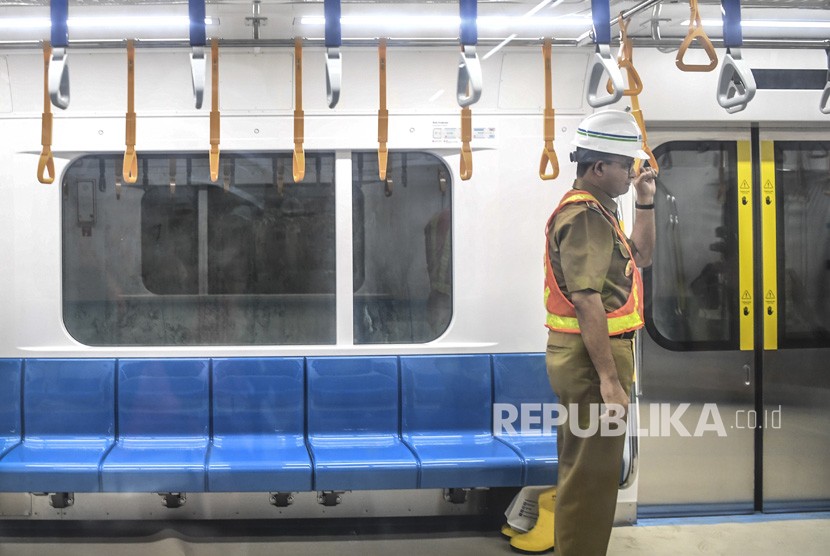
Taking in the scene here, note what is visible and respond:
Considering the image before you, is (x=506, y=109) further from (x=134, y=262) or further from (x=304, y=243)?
(x=134, y=262)

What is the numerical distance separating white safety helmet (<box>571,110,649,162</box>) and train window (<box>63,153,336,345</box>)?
4.98 feet

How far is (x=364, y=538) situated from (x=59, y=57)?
2600 mm

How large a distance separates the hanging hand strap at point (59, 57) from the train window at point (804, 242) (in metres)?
3.59

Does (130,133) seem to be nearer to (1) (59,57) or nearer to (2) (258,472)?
(1) (59,57)

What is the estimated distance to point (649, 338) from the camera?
15.3 feet

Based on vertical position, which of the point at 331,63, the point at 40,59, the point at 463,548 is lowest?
the point at 463,548

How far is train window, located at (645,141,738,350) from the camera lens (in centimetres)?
468

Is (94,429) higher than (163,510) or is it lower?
higher

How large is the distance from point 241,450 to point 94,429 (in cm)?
77

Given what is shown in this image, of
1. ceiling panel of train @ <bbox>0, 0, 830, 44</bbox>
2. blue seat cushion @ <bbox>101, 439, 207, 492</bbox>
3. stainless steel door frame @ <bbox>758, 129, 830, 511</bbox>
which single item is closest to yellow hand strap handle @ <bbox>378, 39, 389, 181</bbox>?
ceiling panel of train @ <bbox>0, 0, 830, 44</bbox>

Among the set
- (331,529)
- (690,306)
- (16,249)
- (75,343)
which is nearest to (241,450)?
(331,529)

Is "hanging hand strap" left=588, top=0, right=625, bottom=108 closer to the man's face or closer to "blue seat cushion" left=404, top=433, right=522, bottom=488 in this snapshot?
the man's face

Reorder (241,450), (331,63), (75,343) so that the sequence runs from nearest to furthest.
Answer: (331,63)
(241,450)
(75,343)

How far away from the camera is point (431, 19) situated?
3.69m
